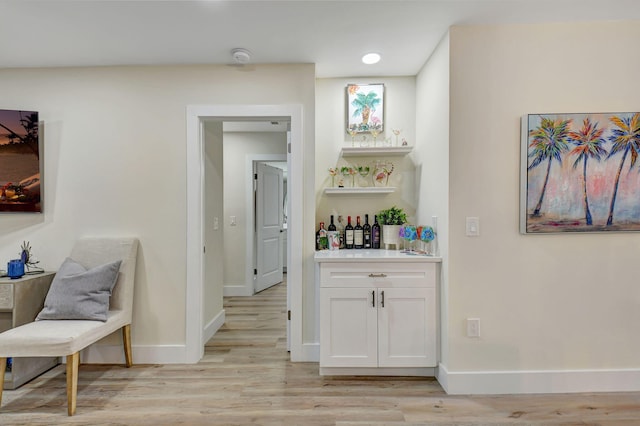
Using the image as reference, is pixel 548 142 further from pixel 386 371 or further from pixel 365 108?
pixel 386 371

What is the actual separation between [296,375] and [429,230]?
4.88ft

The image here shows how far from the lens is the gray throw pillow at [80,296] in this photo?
2270 millimetres

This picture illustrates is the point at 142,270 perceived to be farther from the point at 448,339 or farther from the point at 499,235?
the point at 499,235

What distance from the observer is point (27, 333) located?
2041mm

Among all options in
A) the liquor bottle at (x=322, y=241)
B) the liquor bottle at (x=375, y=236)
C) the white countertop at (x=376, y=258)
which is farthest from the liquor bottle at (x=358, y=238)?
the white countertop at (x=376, y=258)

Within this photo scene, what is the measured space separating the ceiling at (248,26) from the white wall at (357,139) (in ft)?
1.21

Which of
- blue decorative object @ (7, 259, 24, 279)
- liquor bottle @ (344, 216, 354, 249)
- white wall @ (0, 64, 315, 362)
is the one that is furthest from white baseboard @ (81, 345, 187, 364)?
liquor bottle @ (344, 216, 354, 249)

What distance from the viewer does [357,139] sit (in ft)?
10.1

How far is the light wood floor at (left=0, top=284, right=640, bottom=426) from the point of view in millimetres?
1967

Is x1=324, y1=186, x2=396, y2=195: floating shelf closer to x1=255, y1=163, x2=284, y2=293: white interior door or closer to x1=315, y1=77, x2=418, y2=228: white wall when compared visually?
x1=315, y1=77, x2=418, y2=228: white wall

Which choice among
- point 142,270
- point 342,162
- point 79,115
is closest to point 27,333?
point 142,270

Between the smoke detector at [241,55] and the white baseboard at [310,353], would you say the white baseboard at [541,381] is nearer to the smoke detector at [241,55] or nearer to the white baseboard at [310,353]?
the white baseboard at [310,353]

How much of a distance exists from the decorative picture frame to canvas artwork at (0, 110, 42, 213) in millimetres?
2577

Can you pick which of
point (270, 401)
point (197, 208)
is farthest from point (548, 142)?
point (197, 208)
